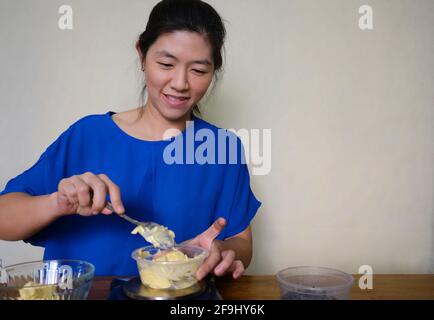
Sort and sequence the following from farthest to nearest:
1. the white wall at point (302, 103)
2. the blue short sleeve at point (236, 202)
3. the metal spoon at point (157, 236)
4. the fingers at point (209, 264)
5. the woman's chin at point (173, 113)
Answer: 1. the white wall at point (302, 103)
2. the blue short sleeve at point (236, 202)
3. the woman's chin at point (173, 113)
4. the metal spoon at point (157, 236)
5. the fingers at point (209, 264)

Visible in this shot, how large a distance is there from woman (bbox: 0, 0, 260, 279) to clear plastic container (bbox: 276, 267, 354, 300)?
17 cm

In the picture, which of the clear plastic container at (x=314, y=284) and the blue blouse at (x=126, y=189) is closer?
the clear plastic container at (x=314, y=284)

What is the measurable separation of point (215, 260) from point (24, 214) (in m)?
0.52

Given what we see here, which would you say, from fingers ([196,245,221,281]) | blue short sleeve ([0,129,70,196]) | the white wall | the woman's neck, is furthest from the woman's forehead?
the white wall

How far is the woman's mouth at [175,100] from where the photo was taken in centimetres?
122

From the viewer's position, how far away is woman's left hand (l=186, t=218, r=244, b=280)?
89 centimetres

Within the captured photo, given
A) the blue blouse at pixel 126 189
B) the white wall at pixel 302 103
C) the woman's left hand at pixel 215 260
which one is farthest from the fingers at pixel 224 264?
the white wall at pixel 302 103

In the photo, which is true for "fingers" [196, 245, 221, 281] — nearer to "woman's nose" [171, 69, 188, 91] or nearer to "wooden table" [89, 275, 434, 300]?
"wooden table" [89, 275, 434, 300]

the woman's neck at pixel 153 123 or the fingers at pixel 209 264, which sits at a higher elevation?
the woman's neck at pixel 153 123

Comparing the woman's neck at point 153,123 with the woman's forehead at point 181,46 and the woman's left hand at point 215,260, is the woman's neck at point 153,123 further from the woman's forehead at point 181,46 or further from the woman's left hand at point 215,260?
the woman's left hand at point 215,260

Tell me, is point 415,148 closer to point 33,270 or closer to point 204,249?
point 204,249

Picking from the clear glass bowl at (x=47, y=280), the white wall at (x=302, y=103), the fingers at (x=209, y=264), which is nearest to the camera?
the clear glass bowl at (x=47, y=280)

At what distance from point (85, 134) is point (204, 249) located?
0.58m
